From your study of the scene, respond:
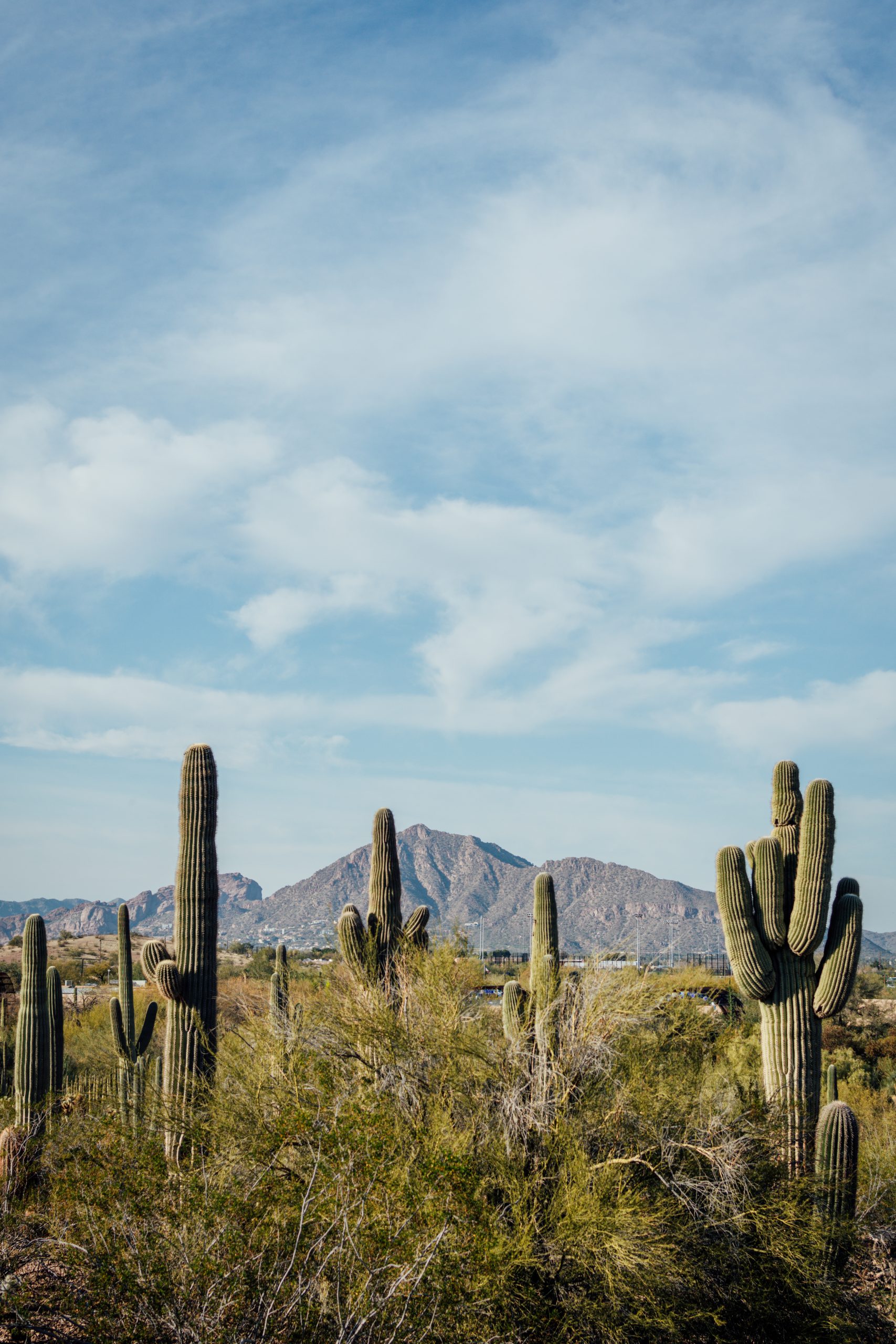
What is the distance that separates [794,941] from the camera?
45.5 ft

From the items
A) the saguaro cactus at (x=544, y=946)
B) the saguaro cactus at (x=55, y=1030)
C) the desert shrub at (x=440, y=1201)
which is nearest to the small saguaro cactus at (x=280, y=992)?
the desert shrub at (x=440, y=1201)

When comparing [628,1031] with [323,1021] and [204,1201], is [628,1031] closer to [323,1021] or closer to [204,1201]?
[323,1021]

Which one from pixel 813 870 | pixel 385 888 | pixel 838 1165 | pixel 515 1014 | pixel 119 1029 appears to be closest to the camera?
pixel 838 1165

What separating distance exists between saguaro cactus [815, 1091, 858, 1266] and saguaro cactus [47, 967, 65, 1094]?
11.5m

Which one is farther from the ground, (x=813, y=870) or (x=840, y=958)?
(x=813, y=870)

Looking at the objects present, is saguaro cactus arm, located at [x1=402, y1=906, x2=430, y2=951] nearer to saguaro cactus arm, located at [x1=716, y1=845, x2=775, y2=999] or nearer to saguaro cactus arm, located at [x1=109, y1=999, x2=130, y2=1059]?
saguaro cactus arm, located at [x1=716, y1=845, x2=775, y2=999]

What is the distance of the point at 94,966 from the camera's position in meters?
47.2

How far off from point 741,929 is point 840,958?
1.25 metres

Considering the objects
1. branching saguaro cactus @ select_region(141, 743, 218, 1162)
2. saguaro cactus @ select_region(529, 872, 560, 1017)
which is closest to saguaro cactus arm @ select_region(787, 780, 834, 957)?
saguaro cactus @ select_region(529, 872, 560, 1017)

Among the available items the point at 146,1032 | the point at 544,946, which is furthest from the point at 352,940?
the point at 146,1032

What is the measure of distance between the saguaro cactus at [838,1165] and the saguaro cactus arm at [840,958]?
143cm

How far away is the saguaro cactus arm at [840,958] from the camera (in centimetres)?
1361

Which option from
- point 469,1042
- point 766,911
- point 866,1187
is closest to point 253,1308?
point 469,1042

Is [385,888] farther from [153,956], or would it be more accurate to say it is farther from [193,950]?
[153,956]
